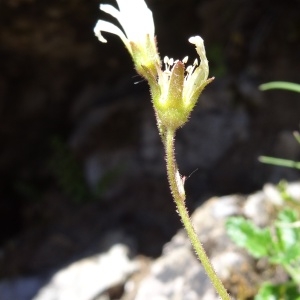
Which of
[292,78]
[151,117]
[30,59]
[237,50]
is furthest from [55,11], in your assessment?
[292,78]

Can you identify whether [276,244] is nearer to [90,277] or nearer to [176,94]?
[176,94]

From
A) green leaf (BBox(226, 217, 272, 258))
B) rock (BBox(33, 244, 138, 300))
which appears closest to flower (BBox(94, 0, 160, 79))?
green leaf (BBox(226, 217, 272, 258))

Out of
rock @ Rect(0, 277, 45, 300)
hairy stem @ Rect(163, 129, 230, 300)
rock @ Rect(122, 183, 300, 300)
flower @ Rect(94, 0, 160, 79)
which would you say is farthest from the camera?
rock @ Rect(0, 277, 45, 300)

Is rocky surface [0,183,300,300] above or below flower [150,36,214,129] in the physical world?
above

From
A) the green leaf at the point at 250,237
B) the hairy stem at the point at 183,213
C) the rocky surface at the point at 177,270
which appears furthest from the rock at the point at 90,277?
the hairy stem at the point at 183,213

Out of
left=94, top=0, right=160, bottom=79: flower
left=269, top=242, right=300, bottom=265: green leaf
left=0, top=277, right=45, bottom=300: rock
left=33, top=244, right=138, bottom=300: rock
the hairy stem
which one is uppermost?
left=0, top=277, right=45, bottom=300: rock

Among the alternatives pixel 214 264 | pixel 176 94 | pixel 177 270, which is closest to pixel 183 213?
pixel 176 94

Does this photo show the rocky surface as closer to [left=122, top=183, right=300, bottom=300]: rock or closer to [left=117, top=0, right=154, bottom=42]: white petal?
[left=122, top=183, right=300, bottom=300]: rock
